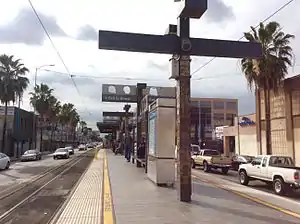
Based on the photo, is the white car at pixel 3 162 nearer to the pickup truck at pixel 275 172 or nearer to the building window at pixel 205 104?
the pickup truck at pixel 275 172

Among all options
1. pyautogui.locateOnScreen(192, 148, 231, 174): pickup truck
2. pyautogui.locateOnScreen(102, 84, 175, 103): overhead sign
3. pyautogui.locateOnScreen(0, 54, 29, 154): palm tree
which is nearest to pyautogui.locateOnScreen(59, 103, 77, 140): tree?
pyautogui.locateOnScreen(0, 54, 29, 154): palm tree

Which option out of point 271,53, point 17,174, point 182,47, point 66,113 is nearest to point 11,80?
point 17,174

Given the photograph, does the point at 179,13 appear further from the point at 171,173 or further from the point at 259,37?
the point at 259,37

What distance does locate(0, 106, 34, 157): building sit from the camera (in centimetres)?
5600

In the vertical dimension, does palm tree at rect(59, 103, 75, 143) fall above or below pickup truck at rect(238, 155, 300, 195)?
above

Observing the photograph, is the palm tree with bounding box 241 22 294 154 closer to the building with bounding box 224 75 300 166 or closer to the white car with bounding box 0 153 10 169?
the building with bounding box 224 75 300 166

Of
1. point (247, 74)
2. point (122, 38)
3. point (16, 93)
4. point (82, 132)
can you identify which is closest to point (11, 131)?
point (16, 93)

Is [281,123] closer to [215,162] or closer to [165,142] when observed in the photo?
[215,162]

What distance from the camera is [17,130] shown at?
2336 inches

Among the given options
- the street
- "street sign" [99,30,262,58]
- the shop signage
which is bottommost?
the street

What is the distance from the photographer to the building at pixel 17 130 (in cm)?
5600

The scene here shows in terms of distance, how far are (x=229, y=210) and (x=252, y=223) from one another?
164 cm

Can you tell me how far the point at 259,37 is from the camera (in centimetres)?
2659

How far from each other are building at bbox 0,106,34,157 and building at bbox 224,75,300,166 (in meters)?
34.0
